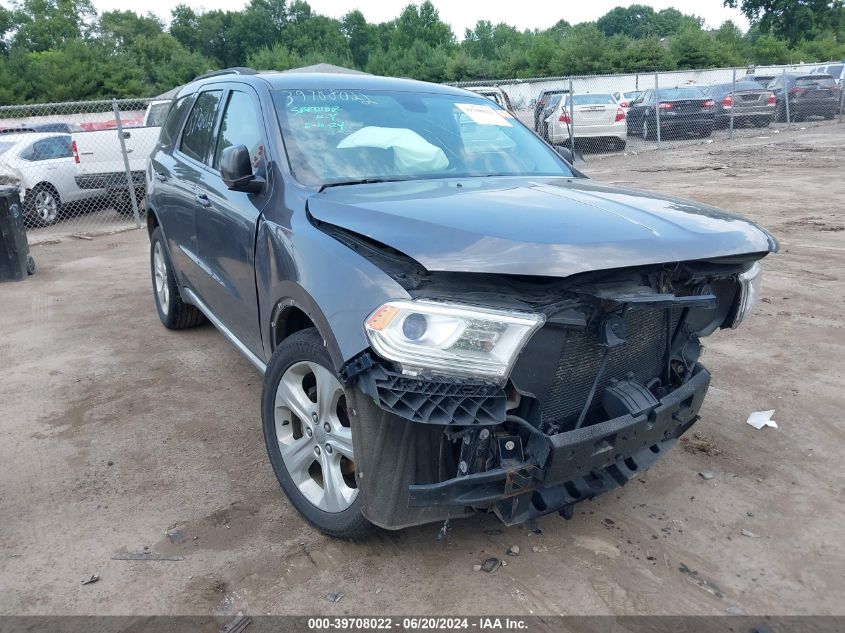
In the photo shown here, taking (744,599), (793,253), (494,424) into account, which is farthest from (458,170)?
(793,253)

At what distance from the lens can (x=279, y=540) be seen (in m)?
3.02

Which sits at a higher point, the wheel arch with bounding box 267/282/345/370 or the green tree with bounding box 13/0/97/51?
the green tree with bounding box 13/0/97/51

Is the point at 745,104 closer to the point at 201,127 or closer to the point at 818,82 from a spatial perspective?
the point at 818,82

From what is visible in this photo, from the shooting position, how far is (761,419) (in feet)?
13.3

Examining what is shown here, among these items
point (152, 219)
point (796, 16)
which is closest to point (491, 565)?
point (152, 219)

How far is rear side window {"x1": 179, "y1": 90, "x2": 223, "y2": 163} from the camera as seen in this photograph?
4.45m

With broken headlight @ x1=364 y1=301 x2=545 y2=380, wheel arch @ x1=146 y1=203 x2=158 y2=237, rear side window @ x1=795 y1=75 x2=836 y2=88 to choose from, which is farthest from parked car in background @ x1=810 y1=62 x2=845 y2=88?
broken headlight @ x1=364 y1=301 x2=545 y2=380

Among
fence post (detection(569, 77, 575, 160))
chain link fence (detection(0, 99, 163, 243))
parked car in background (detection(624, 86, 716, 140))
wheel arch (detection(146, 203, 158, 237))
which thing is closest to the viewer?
wheel arch (detection(146, 203, 158, 237))

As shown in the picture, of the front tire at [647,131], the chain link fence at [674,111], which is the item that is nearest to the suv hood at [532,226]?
the chain link fence at [674,111]

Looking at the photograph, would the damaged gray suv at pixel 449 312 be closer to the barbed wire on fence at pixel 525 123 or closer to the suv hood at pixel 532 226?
the suv hood at pixel 532 226

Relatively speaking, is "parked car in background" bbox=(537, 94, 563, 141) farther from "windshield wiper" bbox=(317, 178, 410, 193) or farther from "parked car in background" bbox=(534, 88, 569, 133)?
"windshield wiper" bbox=(317, 178, 410, 193)

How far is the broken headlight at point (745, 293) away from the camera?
123 inches

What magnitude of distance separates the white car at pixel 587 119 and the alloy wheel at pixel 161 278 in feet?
44.7

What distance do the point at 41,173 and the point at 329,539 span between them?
35.3 feet
